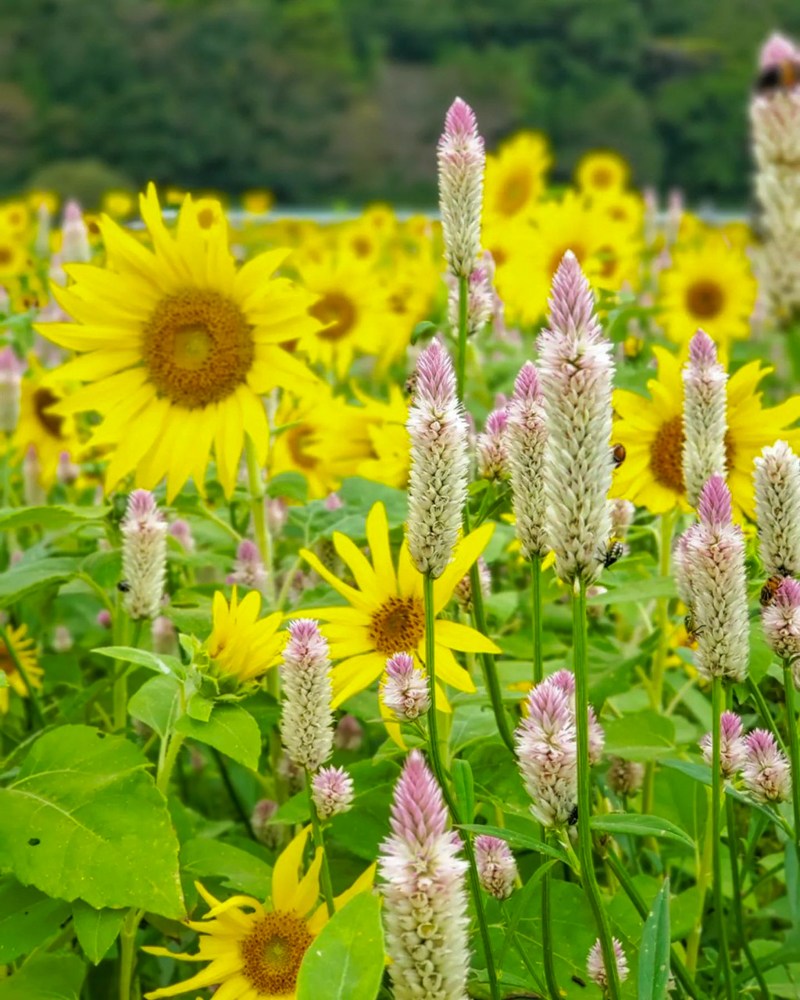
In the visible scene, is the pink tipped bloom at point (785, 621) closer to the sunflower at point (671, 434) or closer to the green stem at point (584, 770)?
the green stem at point (584, 770)

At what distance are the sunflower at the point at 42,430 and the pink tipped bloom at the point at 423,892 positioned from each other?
2.23 meters

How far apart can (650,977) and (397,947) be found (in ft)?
0.81

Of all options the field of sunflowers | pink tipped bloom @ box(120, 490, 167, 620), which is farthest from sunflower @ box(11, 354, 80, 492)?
pink tipped bloom @ box(120, 490, 167, 620)

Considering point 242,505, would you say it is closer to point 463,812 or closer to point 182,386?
point 182,386

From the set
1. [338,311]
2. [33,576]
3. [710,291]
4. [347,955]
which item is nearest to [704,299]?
[710,291]

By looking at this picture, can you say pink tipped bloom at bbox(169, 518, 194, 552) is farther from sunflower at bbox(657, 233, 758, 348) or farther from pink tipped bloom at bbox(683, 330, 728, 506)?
sunflower at bbox(657, 233, 758, 348)

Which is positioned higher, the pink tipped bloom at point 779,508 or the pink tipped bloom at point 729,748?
the pink tipped bloom at point 779,508

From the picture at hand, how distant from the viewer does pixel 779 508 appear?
1008mm

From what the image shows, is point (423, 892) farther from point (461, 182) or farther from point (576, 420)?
point (461, 182)

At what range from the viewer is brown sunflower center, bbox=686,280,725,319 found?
4.59 m

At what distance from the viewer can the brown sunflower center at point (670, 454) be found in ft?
5.52

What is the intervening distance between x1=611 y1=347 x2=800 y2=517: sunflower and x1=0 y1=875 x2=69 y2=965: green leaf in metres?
0.84

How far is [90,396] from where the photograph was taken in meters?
1.92

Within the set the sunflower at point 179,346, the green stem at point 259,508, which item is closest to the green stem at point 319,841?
the green stem at point 259,508
